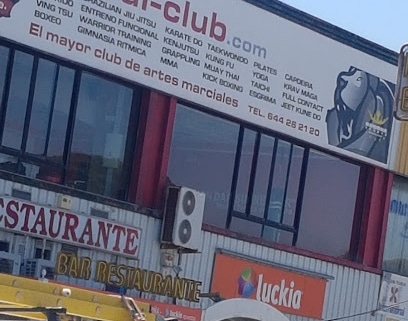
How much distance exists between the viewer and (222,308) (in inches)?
723

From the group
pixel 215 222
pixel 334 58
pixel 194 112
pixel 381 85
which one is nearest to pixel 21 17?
pixel 194 112

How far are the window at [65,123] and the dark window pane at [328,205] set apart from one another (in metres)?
4.43

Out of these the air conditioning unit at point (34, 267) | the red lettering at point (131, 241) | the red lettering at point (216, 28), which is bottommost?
the air conditioning unit at point (34, 267)

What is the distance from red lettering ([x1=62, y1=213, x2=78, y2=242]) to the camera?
632 inches

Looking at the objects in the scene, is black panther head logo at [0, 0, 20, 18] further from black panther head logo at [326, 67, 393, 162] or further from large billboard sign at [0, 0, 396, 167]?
black panther head logo at [326, 67, 393, 162]

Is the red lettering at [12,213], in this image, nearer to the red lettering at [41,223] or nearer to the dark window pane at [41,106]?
the red lettering at [41,223]

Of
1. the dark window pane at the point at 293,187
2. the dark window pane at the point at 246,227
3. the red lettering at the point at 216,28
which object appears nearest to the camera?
the red lettering at the point at 216,28

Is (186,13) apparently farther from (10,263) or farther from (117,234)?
(10,263)

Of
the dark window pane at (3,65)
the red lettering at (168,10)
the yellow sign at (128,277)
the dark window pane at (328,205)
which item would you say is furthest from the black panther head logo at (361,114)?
the dark window pane at (3,65)

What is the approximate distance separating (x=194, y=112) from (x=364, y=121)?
4.24 m

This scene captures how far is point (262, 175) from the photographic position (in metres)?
19.7

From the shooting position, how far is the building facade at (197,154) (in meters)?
16.0

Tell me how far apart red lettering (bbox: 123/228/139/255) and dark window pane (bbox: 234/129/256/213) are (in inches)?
107

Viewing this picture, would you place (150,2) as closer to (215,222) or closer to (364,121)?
(215,222)
